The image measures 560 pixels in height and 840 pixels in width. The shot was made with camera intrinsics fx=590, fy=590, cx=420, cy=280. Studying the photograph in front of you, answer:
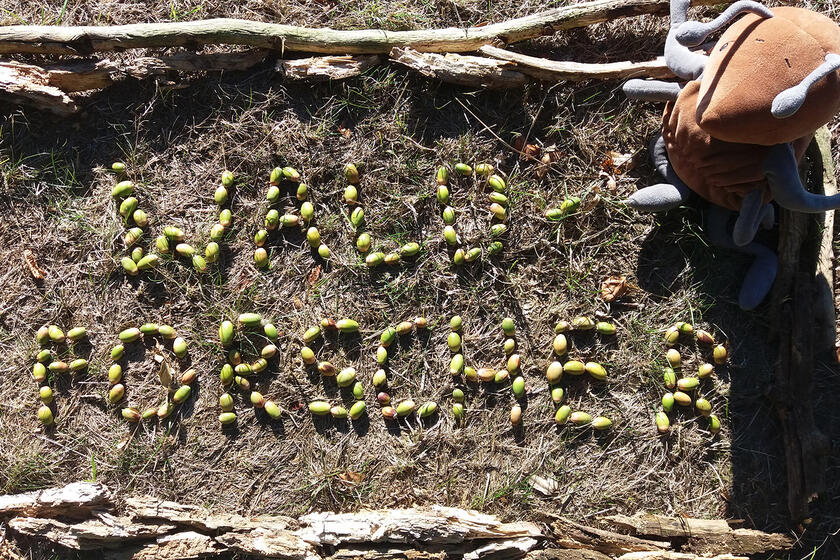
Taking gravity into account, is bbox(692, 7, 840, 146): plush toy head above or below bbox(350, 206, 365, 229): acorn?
above

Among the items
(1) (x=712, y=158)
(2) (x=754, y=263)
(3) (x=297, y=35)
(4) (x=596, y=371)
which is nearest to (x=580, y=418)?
(4) (x=596, y=371)

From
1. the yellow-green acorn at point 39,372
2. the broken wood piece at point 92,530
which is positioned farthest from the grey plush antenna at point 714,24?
the yellow-green acorn at point 39,372

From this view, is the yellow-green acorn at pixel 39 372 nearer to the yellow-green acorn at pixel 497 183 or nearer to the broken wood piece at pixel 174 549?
the broken wood piece at pixel 174 549

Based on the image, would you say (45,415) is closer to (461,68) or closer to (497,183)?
(497,183)

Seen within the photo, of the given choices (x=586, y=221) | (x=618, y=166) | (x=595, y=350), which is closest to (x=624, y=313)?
(x=595, y=350)

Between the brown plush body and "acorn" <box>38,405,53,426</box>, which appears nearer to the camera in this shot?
the brown plush body

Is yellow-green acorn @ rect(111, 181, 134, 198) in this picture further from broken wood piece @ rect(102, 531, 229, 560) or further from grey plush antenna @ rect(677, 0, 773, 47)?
grey plush antenna @ rect(677, 0, 773, 47)

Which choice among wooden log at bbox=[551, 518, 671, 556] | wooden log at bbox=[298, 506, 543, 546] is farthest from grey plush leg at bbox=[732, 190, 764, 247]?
wooden log at bbox=[298, 506, 543, 546]
